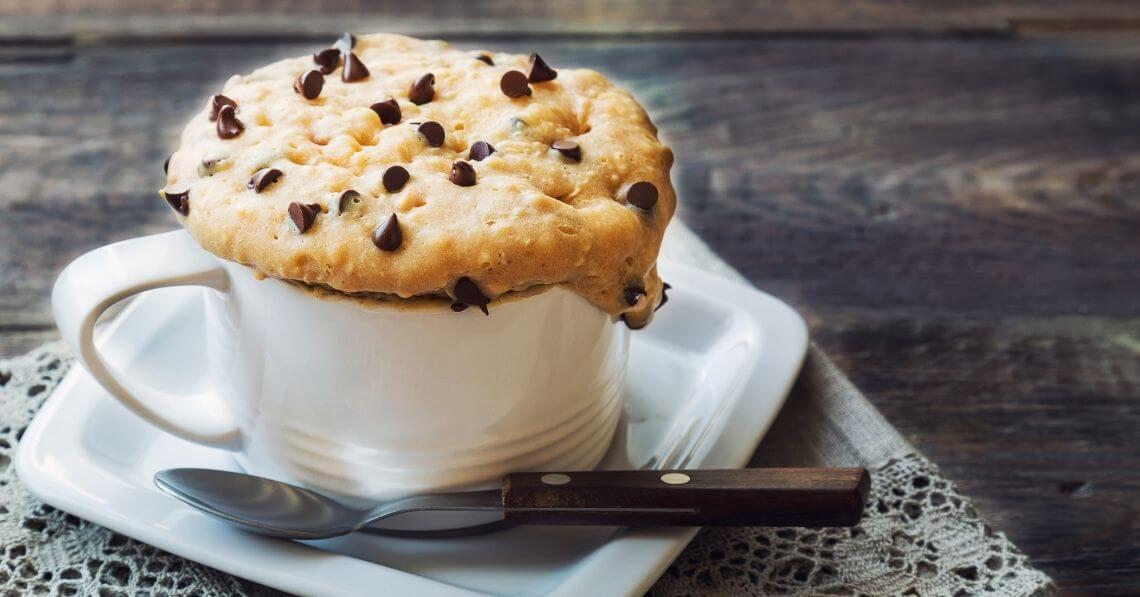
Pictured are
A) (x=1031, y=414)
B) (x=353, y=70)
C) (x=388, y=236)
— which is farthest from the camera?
(x=1031, y=414)

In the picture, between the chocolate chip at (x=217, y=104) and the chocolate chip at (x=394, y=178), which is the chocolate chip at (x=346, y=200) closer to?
the chocolate chip at (x=394, y=178)

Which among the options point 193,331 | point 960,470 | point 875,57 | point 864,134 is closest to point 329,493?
point 193,331

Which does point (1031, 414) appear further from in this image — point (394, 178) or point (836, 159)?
point (394, 178)

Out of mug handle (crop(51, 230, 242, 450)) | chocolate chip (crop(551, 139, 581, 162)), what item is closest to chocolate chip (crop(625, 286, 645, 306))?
Answer: chocolate chip (crop(551, 139, 581, 162))

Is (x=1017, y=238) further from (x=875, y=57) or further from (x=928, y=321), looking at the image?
(x=875, y=57)

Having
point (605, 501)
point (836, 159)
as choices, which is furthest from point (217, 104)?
point (836, 159)

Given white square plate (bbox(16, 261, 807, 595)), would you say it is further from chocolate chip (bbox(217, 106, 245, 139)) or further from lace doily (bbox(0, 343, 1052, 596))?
chocolate chip (bbox(217, 106, 245, 139))
